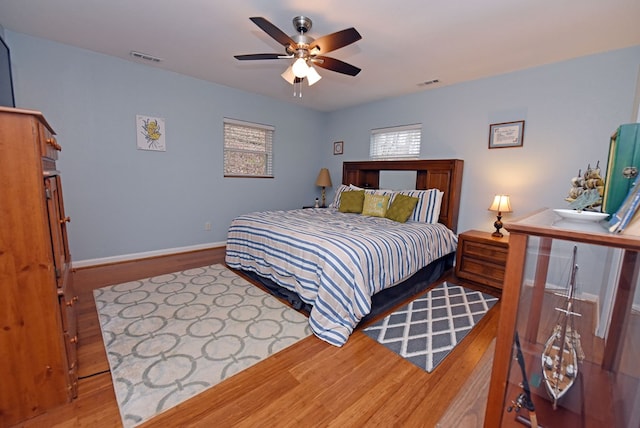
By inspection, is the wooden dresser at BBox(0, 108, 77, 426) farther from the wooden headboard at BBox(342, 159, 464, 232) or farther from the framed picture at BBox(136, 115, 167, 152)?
the wooden headboard at BBox(342, 159, 464, 232)

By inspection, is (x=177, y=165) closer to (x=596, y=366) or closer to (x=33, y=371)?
(x=33, y=371)

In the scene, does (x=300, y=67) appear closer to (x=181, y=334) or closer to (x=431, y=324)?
(x=181, y=334)

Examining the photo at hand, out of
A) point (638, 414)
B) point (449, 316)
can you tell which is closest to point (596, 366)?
point (638, 414)

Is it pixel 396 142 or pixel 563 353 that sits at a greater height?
pixel 396 142

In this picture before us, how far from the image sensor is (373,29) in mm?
2389

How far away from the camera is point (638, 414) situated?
2.92 ft

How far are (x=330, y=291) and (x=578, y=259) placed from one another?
1415 mm

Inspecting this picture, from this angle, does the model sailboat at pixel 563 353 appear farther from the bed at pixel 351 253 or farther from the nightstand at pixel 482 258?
the nightstand at pixel 482 258

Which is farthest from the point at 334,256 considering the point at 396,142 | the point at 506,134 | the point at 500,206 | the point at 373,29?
the point at 396,142

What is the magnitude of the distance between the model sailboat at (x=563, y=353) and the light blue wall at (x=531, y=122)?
2297 mm

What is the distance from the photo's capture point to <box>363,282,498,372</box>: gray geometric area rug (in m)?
1.86

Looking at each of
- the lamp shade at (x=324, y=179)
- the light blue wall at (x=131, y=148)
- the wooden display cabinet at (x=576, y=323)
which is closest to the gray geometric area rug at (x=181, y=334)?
the light blue wall at (x=131, y=148)

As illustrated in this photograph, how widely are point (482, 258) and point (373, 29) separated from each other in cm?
261

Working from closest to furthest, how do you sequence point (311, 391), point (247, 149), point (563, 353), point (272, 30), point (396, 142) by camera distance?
point (563, 353) → point (311, 391) → point (272, 30) → point (396, 142) → point (247, 149)
